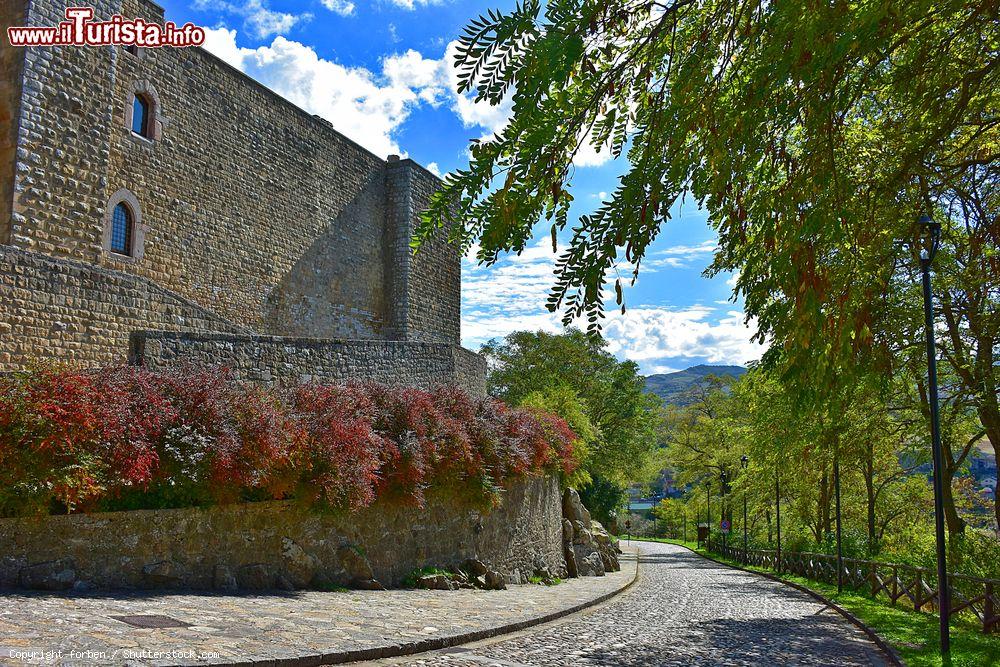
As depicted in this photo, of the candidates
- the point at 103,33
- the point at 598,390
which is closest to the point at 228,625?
the point at 103,33

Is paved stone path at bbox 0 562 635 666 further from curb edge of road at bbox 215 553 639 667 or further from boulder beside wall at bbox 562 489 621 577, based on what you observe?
boulder beside wall at bbox 562 489 621 577

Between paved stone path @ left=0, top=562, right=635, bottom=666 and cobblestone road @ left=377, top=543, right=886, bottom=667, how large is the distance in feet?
1.90

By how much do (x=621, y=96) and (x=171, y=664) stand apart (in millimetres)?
5810

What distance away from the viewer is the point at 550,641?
30.2 feet

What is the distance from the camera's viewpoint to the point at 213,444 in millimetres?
9078

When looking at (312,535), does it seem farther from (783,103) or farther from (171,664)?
(783,103)

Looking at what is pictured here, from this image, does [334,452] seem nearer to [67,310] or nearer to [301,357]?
[301,357]

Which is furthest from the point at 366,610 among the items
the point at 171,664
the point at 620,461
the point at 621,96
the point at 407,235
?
the point at 620,461

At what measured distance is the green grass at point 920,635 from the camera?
8.99m

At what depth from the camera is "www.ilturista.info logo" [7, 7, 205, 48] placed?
13.2m

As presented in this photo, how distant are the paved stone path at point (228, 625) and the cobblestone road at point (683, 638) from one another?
58cm

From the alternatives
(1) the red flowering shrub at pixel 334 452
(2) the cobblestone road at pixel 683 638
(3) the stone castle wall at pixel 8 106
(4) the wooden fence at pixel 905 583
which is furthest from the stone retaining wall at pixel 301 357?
(4) the wooden fence at pixel 905 583

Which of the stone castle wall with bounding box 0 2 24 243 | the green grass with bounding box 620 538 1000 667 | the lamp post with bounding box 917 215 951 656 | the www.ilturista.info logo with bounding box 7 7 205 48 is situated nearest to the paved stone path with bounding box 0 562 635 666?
the green grass with bounding box 620 538 1000 667

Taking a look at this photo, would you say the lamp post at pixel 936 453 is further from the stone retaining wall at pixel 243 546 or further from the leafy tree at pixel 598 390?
the leafy tree at pixel 598 390
